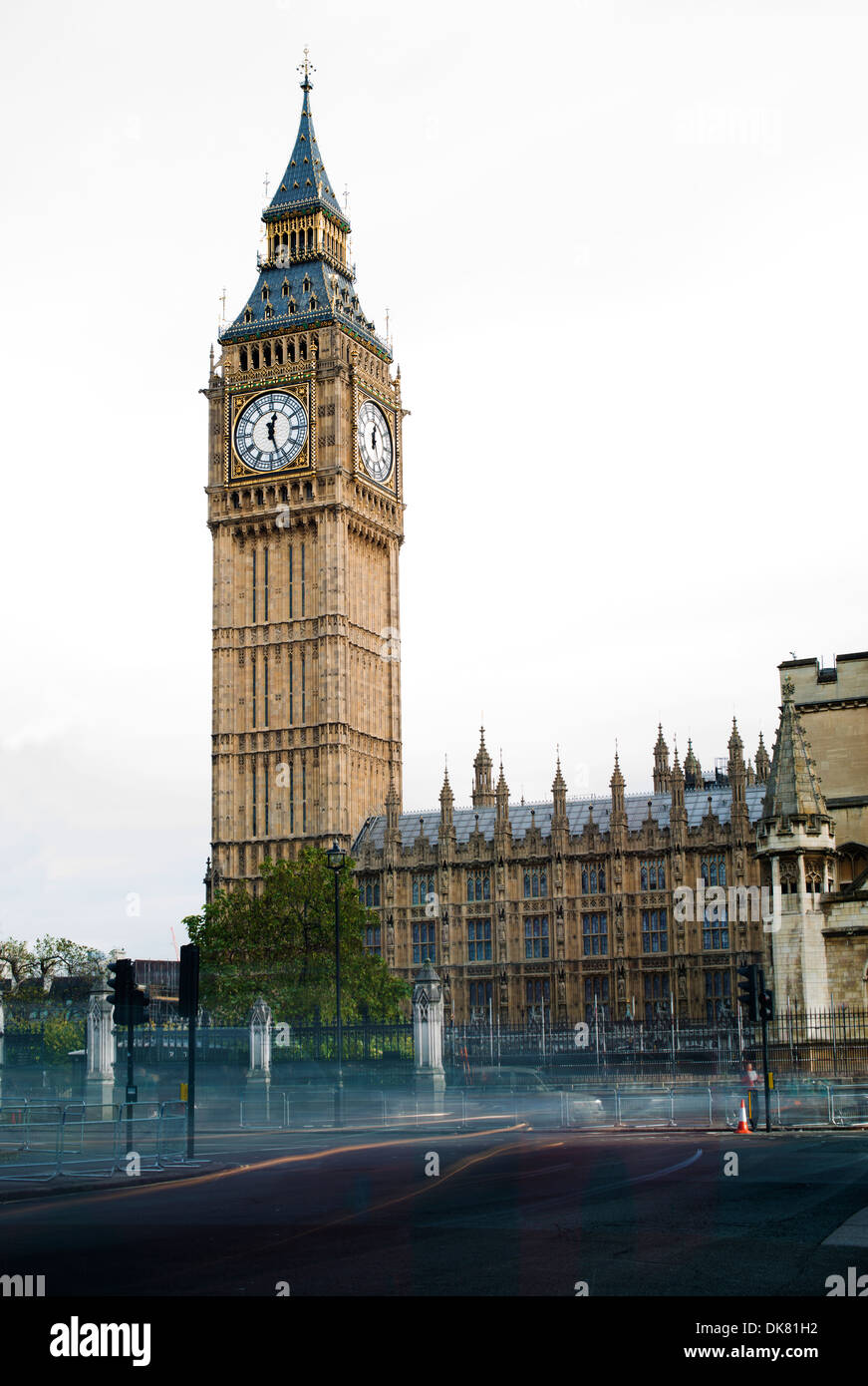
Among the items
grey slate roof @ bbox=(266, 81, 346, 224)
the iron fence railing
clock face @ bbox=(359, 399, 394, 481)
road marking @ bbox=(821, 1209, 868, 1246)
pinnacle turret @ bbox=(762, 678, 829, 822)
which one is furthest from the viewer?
grey slate roof @ bbox=(266, 81, 346, 224)

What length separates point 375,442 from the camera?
303ft

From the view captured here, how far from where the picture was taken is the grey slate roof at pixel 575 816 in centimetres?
7481

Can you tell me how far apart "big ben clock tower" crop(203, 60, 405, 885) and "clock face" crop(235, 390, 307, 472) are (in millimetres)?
82

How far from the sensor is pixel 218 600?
8981 cm

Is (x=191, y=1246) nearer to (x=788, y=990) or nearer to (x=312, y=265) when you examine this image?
(x=788, y=990)

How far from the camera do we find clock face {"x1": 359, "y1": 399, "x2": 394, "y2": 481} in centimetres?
9081

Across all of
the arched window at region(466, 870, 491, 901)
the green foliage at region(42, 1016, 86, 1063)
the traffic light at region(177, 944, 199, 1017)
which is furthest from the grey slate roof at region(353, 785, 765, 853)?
the traffic light at region(177, 944, 199, 1017)

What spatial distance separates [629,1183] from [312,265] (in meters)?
82.4

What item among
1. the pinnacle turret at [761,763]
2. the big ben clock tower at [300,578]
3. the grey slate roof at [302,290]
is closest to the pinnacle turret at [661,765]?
the pinnacle turret at [761,763]

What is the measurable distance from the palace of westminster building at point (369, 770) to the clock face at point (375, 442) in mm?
178

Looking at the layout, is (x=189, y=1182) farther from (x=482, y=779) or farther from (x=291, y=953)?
(x=482, y=779)

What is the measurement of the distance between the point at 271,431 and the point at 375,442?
21.4ft

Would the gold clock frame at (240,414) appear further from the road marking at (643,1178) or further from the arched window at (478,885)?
the road marking at (643,1178)

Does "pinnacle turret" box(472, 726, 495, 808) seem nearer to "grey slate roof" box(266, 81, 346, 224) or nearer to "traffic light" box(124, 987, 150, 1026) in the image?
"grey slate roof" box(266, 81, 346, 224)
